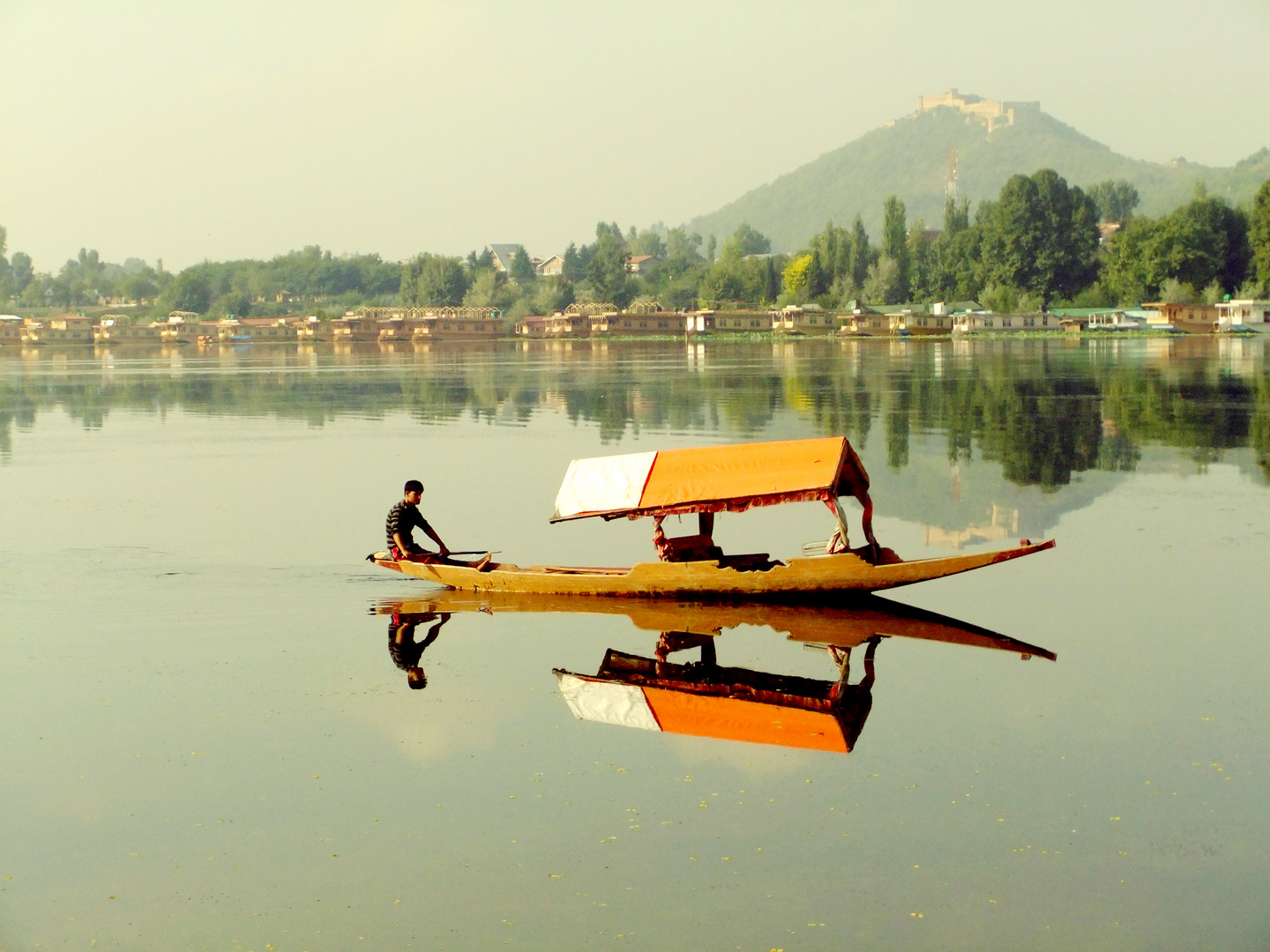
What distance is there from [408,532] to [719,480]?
4.56 metres

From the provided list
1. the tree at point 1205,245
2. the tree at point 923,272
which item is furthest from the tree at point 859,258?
the tree at point 1205,245

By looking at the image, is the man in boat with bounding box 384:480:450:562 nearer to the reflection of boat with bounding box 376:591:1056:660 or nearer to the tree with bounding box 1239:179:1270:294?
the reflection of boat with bounding box 376:591:1056:660

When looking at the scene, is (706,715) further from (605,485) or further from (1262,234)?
(1262,234)

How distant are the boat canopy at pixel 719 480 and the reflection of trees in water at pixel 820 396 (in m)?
12.4

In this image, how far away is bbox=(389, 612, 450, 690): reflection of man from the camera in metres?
14.9

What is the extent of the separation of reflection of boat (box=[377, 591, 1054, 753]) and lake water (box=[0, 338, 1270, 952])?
13 centimetres

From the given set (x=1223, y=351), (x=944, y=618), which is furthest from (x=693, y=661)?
(x=1223, y=351)

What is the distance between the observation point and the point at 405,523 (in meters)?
18.5

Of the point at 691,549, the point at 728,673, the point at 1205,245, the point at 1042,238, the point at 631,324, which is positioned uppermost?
the point at 1042,238

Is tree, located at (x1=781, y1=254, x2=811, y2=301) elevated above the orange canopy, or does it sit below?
above

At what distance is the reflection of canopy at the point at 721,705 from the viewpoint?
42.0 ft

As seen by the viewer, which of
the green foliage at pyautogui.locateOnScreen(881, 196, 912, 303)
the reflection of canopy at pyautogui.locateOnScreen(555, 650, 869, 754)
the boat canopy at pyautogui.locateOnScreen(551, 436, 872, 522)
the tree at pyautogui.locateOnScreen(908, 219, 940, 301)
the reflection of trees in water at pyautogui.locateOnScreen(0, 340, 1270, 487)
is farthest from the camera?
the green foliage at pyautogui.locateOnScreen(881, 196, 912, 303)

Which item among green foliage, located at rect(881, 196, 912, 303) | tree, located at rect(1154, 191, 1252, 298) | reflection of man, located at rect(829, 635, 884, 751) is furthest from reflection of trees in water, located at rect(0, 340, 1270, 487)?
green foliage, located at rect(881, 196, 912, 303)

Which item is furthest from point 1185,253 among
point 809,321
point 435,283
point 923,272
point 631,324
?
point 435,283
